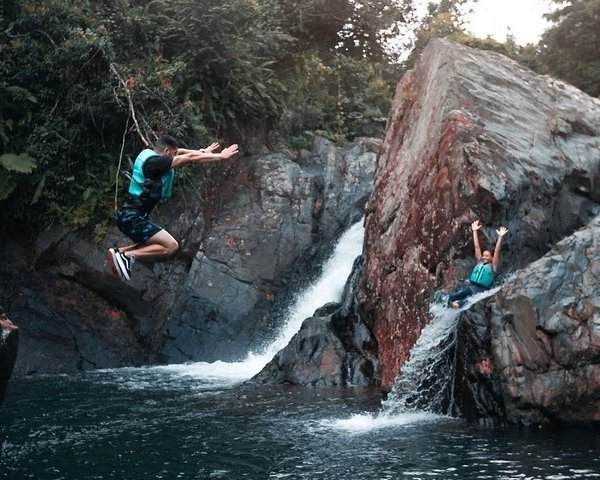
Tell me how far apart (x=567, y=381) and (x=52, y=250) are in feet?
45.6

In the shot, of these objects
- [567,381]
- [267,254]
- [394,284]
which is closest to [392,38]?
[267,254]

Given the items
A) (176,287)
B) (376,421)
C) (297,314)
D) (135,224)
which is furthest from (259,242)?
(135,224)

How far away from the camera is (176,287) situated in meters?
20.7

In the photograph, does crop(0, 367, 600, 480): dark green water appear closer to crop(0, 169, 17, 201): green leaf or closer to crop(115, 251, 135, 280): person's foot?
crop(115, 251, 135, 280): person's foot

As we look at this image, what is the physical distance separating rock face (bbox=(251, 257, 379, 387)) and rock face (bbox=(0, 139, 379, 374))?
388cm

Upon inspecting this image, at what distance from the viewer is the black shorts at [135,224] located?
1010cm

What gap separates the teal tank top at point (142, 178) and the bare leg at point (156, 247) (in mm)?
719

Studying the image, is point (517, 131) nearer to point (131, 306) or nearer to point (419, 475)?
point (419, 475)

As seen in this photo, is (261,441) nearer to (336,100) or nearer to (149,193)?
(149,193)

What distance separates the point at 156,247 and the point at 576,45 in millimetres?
27451

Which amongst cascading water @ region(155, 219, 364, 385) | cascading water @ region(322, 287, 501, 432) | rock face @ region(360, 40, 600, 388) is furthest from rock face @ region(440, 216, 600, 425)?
cascading water @ region(155, 219, 364, 385)

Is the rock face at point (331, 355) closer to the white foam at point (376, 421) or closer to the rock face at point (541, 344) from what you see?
the white foam at point (376, 421)

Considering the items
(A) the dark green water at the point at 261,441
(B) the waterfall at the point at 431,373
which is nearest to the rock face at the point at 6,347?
(A) the dark green water at the point at 261,441

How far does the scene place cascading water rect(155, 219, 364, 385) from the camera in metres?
19.0
